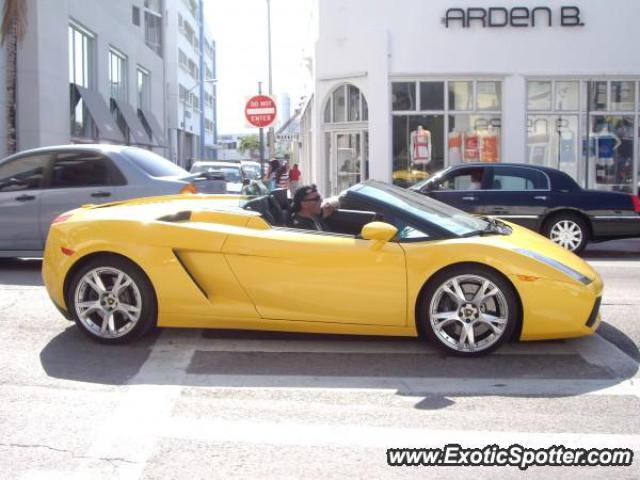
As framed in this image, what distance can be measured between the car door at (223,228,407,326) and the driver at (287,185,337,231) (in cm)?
48

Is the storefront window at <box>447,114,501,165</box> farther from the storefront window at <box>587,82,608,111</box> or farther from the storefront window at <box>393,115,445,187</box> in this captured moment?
the storefront window at <box>587,82,608,111</box>

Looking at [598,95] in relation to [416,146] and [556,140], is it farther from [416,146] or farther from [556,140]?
[416,146]

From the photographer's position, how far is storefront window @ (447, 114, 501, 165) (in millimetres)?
19391

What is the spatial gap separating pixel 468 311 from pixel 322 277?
105 centimetres

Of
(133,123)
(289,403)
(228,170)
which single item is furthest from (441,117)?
(133,123)

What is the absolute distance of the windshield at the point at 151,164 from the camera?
989 centimetres

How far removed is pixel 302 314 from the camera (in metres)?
5.71

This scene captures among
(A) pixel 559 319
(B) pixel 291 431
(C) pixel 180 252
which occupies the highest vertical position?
(C) pixel 180 252

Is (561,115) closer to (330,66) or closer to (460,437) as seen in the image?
(330,66)

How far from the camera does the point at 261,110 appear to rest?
1784 cm

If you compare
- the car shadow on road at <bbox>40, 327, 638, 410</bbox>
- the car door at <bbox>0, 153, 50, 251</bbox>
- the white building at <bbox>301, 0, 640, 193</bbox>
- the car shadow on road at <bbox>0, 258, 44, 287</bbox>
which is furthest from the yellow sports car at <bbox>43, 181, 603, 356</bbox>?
the white building at <bbox>301, 0, 640, 193</bbox>

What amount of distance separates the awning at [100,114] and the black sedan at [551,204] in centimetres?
1667

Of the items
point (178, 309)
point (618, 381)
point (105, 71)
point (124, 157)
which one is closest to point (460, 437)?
point (618, 381)

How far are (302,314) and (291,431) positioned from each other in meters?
1.56
